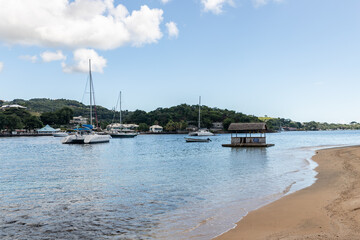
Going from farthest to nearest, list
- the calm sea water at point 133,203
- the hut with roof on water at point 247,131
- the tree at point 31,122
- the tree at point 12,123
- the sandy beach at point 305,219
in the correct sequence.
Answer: the tree at point 31,122
the tree at point 12,123
the hut with roof on water at point 247,131
the calm sea water at point 133,203
the sandy beach at point 305,219

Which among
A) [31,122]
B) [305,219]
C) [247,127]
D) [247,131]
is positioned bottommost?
[305,219]

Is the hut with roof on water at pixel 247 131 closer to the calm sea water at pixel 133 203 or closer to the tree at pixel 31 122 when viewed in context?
the calm sea water at pixel 133 203

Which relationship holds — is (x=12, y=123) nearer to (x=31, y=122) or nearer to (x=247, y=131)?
(x=31, y=122)

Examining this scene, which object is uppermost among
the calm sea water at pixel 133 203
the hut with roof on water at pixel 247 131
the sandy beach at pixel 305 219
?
the hut with roof on water at pixel 247 131

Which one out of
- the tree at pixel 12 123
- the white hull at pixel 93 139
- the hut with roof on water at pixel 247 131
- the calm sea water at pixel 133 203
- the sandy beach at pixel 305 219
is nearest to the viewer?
the sandy beach at pixel 305 219

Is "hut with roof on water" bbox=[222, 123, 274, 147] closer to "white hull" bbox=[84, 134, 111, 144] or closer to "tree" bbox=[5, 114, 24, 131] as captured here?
"white hull" bbox=[84, 134, 111, 144]

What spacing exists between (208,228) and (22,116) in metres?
211

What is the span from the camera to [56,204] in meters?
16.0

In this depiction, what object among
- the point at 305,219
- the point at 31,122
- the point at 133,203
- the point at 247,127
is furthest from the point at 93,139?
the point at 31,122

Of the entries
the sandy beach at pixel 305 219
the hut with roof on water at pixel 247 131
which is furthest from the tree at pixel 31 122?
the sandy beach at pixel 305 219

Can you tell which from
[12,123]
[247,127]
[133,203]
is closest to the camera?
[133,203]

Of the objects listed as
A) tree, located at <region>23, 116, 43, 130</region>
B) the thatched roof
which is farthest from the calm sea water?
tree, located at <region>23, 116, 43, 130</region>

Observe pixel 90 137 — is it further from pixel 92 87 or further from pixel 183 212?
pixel 183 212

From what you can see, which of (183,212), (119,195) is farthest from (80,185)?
(183,212)
